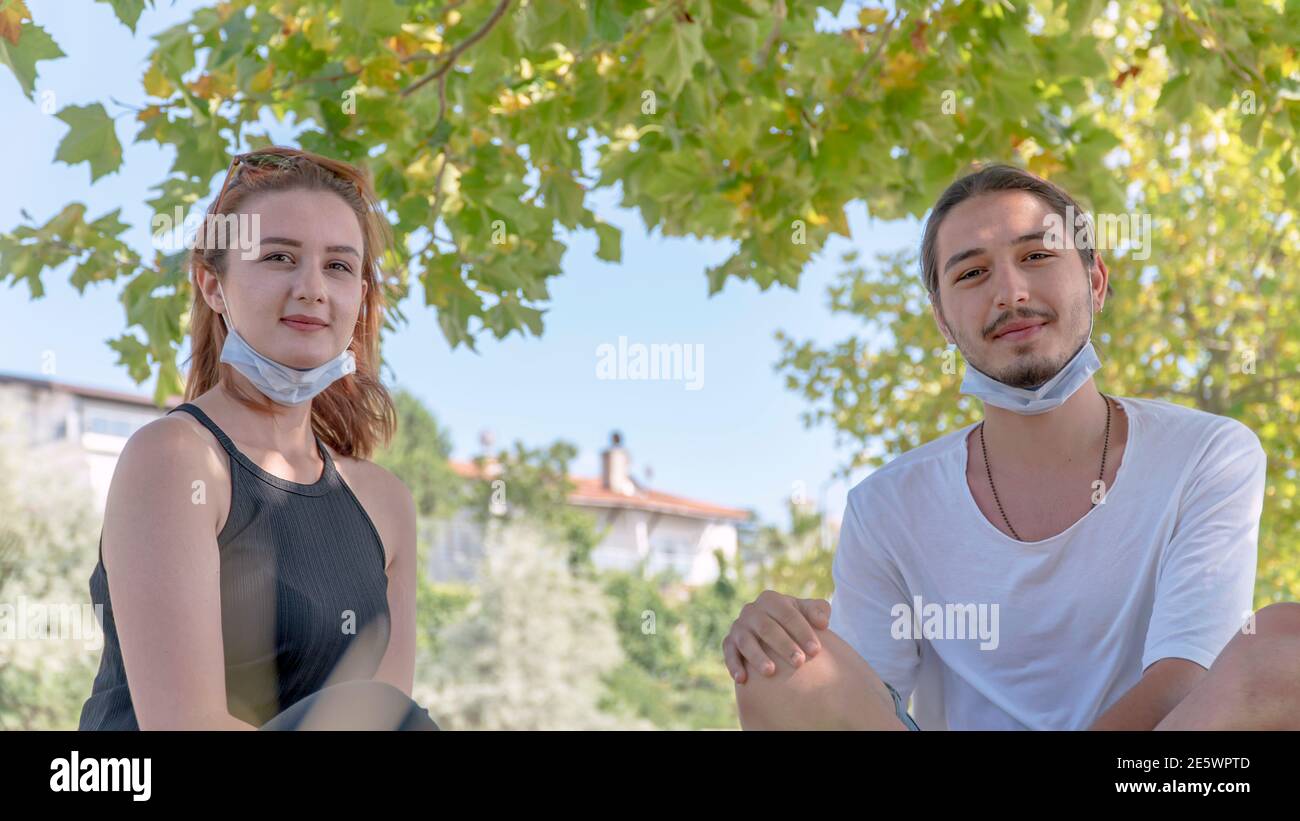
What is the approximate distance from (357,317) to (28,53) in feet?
4.64

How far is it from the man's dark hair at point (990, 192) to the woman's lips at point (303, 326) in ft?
5.19

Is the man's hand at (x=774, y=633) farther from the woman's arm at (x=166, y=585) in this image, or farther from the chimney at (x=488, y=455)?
the chimney at (x=488, y=455)

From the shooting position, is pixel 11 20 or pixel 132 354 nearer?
pixel 11 20

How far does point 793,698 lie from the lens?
87.3 inches

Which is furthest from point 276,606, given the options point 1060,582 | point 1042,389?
point 1042,389

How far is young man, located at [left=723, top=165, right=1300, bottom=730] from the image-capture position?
107 inches

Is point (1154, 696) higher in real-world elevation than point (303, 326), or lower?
lower

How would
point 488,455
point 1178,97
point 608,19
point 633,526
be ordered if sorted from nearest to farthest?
point 608,19
point 1178,97
point 488,455
point 633,526

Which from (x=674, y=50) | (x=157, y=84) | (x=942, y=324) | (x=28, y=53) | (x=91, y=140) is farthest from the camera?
(x=157, y=84)

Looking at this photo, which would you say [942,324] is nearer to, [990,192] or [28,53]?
[990,192]

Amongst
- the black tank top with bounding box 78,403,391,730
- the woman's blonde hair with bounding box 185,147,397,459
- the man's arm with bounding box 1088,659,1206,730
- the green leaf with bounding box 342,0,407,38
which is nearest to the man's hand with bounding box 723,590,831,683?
the man's arm with bounding box 1088,659,1206,730

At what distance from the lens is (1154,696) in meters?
2.47
